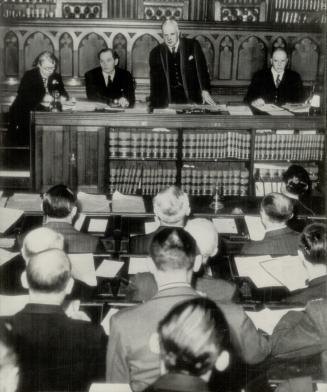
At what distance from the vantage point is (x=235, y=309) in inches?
109

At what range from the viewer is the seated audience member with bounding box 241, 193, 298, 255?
4.00 metres

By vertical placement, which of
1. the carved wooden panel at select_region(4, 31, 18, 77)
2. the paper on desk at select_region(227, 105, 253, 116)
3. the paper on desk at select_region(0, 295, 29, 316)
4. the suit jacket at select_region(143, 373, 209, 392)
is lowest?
the paper on desk at select_region(0, 295, 29, 316)

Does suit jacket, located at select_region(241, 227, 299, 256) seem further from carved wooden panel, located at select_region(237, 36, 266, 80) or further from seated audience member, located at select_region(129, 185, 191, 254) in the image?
carved wooden panel, located at select_region(237, 36, 266, 80)

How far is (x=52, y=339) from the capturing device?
105 inches

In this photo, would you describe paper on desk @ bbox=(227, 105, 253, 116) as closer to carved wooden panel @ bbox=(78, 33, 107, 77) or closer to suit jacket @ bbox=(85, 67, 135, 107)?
suit jacket @ bbox=(85, 67, 135, 107)

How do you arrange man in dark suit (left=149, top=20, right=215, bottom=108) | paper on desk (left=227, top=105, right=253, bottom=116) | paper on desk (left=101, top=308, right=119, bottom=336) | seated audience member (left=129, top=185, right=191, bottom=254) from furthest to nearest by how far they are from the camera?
man in dark suit (left=149, top=20, right=215, bottom=108) < paper on desk (left=227, top=105, right=253, bottom=116) < seated audience member (left=129, top=185, right=191, bottom=254) < paper on desk (left=101, top=308, right=119, bottom=336)

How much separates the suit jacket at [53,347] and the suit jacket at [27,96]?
4.54 metres

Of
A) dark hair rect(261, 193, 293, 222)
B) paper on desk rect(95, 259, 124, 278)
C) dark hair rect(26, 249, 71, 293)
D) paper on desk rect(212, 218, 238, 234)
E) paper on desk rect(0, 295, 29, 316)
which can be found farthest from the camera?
paper on desk rect(212, 218, 238, 234)

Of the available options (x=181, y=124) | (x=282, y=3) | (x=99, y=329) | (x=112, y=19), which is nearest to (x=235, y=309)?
(x=99, y=329)

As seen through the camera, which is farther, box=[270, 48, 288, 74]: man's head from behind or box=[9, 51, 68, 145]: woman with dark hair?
box=[270, 48, 288, 74]: man's head from behind

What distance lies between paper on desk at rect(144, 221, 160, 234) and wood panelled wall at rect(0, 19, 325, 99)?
4.31 metres

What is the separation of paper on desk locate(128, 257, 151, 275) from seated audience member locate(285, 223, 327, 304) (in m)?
0.89

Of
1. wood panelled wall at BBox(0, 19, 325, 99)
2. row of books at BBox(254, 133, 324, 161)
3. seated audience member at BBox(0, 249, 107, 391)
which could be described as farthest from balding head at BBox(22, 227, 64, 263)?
wood panelled wall at BBox(0, 19, 325, 99)

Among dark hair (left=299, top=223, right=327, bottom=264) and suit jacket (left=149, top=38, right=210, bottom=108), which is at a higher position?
suit jacket (left=149, top=38, right=210, bottom=108)
